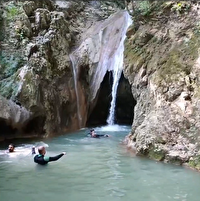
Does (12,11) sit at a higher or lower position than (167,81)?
higher

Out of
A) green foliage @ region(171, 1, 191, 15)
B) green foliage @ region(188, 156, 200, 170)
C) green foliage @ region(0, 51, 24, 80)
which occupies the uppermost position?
green foliage @ region(171, 1, 191, 15)

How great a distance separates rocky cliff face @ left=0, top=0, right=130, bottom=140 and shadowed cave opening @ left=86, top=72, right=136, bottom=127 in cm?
90

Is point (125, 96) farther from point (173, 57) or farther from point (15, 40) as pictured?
point (173, 57)

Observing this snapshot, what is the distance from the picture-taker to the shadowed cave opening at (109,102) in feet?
59.3

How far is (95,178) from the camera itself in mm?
7625

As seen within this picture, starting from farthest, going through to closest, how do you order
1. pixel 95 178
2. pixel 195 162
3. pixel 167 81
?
pixel 167 81, pixel 195 162, pixel 95 178

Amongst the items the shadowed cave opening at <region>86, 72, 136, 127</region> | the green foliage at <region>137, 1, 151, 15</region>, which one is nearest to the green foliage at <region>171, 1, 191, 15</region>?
the green foliage at <region>137, 1, 151, 15</region>

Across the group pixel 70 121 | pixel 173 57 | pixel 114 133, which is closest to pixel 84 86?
pixel 70 121

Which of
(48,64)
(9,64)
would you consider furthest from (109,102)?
(9,64)

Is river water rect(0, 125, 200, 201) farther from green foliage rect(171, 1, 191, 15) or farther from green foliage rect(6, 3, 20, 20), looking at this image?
green foliage rect(6, 3, 20, 20)

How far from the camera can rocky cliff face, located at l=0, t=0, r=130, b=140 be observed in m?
13.5

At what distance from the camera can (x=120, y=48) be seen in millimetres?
17141

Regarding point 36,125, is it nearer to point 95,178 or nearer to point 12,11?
point 12,11

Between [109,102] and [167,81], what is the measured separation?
889 cm
